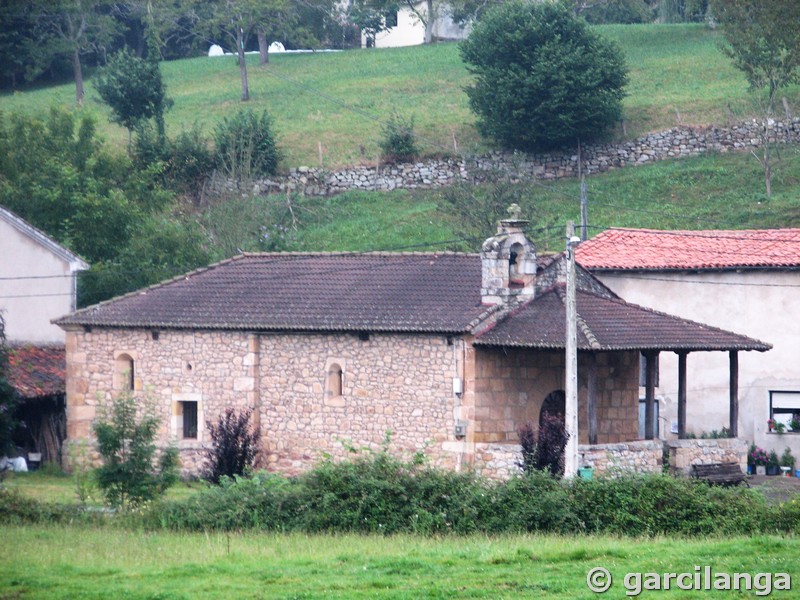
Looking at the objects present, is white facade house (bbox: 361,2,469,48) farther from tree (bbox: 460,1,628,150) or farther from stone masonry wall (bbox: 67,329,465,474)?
stone masonry wall (bbox: 67,329,465,474)

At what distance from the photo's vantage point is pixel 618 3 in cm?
8106

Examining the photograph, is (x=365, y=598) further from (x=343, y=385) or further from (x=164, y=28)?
(x=164, y=28)

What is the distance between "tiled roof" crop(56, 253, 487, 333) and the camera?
91.2 ft

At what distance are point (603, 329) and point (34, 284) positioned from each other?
654 inches

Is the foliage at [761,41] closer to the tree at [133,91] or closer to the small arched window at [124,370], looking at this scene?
the tree at [133,91]

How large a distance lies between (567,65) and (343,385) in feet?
100

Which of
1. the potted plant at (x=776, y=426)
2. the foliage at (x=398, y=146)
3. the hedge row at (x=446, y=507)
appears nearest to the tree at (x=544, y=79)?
the foliage at (x=398, y=146)

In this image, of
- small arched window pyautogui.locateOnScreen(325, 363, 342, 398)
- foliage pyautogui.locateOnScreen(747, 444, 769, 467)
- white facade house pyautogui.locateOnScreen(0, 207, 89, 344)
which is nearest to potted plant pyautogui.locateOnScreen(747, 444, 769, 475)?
foliage pyautogui.locateOnScreen(747, 444, 769, 467)

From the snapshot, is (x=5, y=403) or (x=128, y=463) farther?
(x=5, y=403)

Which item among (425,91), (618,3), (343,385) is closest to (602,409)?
(343,385)

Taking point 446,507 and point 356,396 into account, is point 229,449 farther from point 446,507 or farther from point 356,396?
point 446,507

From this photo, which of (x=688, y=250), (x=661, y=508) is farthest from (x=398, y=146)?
(x=661, y=508)

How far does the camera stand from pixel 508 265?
2753 centimetres

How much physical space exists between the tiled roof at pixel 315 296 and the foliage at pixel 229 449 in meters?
2.66
